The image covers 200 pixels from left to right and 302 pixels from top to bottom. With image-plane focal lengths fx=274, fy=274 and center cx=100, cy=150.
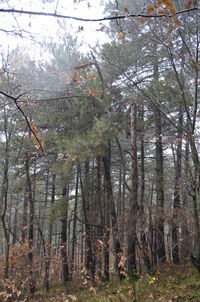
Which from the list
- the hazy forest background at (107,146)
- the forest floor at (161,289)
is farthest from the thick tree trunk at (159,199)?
the forest floor at (161,289)

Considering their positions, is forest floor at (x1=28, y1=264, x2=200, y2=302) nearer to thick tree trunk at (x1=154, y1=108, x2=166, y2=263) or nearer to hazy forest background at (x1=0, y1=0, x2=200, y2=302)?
hazy forest background at (x1=0, y1=0, x2=200, y2=302)

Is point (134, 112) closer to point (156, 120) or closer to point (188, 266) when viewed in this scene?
point (156, 120)

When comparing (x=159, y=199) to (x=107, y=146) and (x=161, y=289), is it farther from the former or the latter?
(x=161, y=289)

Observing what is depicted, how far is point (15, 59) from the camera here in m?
6.57

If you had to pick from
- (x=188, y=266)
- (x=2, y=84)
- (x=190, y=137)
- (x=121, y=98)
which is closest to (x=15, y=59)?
(x=2, y=84)

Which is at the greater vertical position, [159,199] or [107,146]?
[107,146]

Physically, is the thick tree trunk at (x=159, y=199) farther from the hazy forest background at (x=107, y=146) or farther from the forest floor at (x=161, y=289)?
the forest floor at (x=161, y=289)

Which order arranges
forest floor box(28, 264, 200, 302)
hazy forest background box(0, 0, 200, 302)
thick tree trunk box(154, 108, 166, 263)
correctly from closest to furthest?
forest floor box(28, 264, 200, 302), hazy forest background box(0, 0, 200, 302), thick tree trunk box(154, 108, 166, 263)

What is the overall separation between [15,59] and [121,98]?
18.2 ft

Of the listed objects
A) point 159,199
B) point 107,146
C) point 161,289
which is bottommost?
point 161,289

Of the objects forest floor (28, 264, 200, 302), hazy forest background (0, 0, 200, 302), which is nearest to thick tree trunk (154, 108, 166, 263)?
hazy forest background (0, 0, 200, 302)

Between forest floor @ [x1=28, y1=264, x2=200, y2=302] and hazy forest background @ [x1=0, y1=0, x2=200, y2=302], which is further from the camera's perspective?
hazy forest background @ [x1=0, y1=0, x2=200, y2=302]

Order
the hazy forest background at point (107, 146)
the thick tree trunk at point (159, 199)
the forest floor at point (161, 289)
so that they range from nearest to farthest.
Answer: the forest floor at point (161, 289), the hazy forest background at point (107, 146), the thick tree trunk at point (159, 199)

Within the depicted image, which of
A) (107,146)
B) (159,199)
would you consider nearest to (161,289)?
(159,199)
